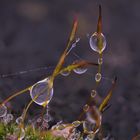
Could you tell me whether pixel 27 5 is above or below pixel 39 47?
above

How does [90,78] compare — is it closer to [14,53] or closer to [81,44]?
[81,44]

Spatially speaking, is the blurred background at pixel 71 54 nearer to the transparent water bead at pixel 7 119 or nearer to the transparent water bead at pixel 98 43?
the transparent water bead at pixel 7 119

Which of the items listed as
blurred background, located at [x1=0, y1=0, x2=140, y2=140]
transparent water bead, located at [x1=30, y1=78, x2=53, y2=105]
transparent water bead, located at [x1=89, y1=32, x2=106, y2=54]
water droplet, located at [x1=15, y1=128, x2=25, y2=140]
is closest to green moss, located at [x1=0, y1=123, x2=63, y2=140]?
water droplet, located at [x1=15, y1=128, x2=25, y2=140]

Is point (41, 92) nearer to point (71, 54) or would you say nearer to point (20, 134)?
point (20, 134)

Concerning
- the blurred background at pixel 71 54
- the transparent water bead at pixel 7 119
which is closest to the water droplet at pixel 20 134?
the transparent water bead at pixel 7 119

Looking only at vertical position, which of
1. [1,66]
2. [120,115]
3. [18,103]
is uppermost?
[1,66]

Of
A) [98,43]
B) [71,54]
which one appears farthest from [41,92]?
[71,54]

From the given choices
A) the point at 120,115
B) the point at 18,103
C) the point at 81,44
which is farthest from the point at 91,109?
the point at 81,44
